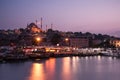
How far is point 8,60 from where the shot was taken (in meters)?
18.6

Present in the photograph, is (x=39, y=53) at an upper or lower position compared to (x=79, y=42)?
lower

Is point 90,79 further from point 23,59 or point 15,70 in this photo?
point 23,59

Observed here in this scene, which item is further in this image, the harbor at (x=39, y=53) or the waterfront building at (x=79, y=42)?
the waterfront building at (x=79, y=42)

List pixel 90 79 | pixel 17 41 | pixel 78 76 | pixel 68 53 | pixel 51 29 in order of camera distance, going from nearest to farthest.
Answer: pixel 90 79, pixel 78 76, pixel 68 53, pixel 17 41, pixel 51 29

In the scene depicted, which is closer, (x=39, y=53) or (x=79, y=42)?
(x=39, y=53)

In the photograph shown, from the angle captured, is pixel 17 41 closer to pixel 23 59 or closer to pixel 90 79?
pixel 23 59

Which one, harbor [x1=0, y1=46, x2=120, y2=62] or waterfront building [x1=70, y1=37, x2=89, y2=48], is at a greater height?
waterfront building [x1=70, y1=37, x2=89, y2=48]

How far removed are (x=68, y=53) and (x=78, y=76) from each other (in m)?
16.0

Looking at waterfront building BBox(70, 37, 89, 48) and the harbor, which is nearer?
the harbor

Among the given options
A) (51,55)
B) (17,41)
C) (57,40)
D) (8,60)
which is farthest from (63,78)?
(57,40)

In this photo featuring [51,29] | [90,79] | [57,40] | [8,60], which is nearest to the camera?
[90,79]

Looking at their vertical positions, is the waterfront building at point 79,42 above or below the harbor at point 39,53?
above

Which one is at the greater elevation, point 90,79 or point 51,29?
point 51,29

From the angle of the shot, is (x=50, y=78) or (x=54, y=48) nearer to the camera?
(x=50, y=78)
